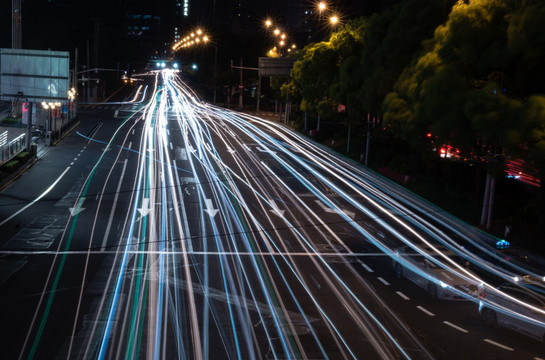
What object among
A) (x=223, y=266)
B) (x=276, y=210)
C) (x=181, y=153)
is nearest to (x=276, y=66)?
(x=181, y=153)

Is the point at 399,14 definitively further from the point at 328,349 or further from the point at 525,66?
the point at 328,349

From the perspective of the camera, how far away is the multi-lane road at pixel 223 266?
1295 cm

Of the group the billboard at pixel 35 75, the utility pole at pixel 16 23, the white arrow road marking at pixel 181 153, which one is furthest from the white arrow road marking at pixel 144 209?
the utility pole at pixel 16 23

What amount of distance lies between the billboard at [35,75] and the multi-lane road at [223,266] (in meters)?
4.19

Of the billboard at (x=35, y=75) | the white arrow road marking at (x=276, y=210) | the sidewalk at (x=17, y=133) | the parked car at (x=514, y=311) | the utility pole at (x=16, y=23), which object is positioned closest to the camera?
the parked car at (x=514, y=311)

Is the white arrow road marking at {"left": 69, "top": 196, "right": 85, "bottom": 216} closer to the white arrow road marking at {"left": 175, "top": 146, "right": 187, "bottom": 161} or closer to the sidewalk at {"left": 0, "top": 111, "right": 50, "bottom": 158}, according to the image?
the white arrow road marking at {"left": 175, "top": 146, "right": 187, "bottom": 161}

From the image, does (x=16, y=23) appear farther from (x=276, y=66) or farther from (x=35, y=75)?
(x=276, y=66)

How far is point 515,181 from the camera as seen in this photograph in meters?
31.7

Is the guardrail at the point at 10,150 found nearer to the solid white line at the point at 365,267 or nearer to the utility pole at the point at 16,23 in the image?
the utility pole at the point at 16,23

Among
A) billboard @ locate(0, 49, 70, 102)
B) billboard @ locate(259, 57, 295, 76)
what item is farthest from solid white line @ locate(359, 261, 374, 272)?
billboard @ locate(259, 57, 295, 76)

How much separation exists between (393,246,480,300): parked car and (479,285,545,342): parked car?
1162 millimetres

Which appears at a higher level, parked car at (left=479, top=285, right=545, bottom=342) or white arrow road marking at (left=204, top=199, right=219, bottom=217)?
parked car at (left=479, top=285, right=545, bottom=342)

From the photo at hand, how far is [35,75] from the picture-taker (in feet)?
125

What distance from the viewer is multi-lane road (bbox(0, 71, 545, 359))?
42.5 feet
